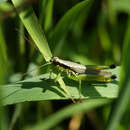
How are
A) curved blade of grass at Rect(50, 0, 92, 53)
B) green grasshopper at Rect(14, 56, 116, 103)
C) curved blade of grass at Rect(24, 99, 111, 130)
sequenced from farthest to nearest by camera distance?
1. curved blade of grass at Rect(24, 99, 111, 130)
2. green grasshopper at Rect(14, 56, 116, 103)
3. curved blade of grass at Rect(50, 0, 92, 53)

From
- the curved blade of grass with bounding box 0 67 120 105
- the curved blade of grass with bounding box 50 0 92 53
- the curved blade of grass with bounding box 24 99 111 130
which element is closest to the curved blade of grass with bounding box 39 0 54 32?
the curved blade of grass with bounding box 50 0 92 53

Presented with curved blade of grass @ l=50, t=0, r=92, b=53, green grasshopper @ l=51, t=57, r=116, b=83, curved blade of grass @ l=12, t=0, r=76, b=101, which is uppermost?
curved blade of grass @ l=12, t=0, r=76, b=101

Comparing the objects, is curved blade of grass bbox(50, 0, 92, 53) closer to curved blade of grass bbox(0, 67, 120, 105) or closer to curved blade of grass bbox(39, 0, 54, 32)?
curved blade of grass bbox(39, 0, 54, 32)

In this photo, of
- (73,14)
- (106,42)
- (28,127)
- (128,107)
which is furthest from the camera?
(106,42)

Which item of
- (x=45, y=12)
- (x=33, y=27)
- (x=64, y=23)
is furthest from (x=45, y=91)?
(x=45, y=12)

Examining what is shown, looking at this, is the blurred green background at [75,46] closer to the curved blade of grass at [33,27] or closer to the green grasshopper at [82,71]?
the green grasshopper at [82,71]

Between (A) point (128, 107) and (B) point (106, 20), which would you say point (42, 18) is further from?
(B) point (106, 20)

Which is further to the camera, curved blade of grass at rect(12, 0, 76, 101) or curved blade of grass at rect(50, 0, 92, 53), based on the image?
curved blade of grass at rect(50, 0, 92, 53)

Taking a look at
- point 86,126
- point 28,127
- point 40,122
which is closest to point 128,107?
point 86,126
